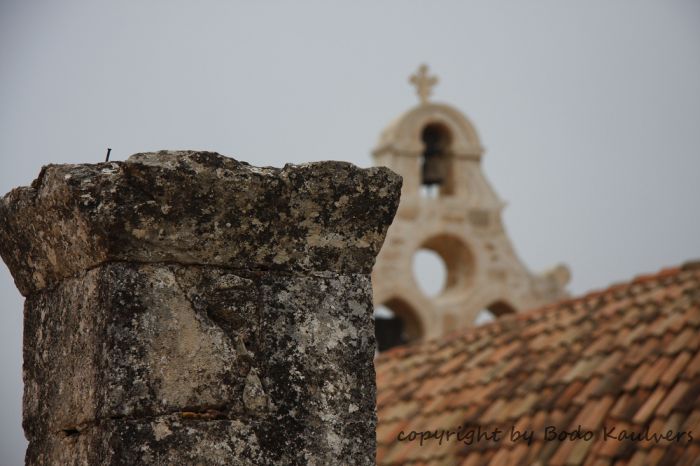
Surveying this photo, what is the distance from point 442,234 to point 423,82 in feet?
6.52

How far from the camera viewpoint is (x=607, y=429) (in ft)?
21.8

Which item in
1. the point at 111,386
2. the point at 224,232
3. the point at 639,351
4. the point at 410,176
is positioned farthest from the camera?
the point at 410,176

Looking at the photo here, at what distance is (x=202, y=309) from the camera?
2689 millimetres

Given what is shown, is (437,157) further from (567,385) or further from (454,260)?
(567,385)

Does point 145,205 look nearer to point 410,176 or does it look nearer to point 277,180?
point 277,180

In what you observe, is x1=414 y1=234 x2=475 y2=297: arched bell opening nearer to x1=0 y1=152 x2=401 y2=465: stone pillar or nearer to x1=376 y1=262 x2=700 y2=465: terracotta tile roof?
x1=376 y1=262 x2=700 y2=465: terracotta tile roof

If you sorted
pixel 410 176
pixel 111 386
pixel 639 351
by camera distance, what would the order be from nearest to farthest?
pixel 111 386 → pixel 639 351 → pixel 410 176

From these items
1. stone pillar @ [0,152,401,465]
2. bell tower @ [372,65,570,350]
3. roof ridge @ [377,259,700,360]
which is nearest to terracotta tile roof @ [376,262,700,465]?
roof ridge @ [377,259,700,360]

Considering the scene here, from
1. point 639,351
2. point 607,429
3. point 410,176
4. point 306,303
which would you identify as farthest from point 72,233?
point 410,176

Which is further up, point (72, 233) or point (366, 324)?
point (72, 233)

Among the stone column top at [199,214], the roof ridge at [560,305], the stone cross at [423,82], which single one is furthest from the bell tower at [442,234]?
the stone column top at [199,214]

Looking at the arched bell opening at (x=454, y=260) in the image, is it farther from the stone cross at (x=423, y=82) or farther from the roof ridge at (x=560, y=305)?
the roof ridge at (x=560, y=305)

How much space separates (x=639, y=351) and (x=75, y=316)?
5.40 metres

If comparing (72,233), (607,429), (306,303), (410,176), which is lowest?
(607,429)
